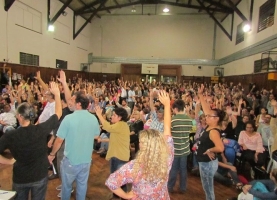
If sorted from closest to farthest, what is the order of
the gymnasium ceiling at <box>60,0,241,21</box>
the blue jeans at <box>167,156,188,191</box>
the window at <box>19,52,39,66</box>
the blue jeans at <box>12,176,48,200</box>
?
the blue jeans at <box>12,176,48,200</box>
the blue jeans at <box>167,156,188,191</box>
the window at <box>19,52,39,66</box>
the gymnasium ceiling at <box>60,0,241,21</box>

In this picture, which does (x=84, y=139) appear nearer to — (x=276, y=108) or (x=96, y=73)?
(x=276, y=108)

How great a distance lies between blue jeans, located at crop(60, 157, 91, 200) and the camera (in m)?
2.37

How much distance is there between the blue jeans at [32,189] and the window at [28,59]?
10.3 metres

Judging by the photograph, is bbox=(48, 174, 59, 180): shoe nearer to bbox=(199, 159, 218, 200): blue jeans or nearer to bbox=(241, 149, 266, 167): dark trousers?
bbox=(199, 159, 218, 200): blue jeans

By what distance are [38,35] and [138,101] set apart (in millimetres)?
7586

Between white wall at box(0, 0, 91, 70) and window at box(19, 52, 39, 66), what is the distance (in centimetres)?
19

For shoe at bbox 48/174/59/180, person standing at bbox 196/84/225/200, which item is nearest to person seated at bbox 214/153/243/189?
person standing at bbox 196/84/225/200

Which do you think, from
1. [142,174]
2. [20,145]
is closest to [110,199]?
[20,145]

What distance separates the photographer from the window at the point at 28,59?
11.0m

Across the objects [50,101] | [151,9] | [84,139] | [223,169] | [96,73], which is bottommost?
[223,169]

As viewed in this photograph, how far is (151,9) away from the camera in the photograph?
16703mm

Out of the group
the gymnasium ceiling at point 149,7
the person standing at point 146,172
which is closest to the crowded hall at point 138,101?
the person standing at point 146,172

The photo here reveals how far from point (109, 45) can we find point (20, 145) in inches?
662

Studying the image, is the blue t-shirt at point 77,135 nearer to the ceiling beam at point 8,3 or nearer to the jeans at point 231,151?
the jeans at point 231,151
